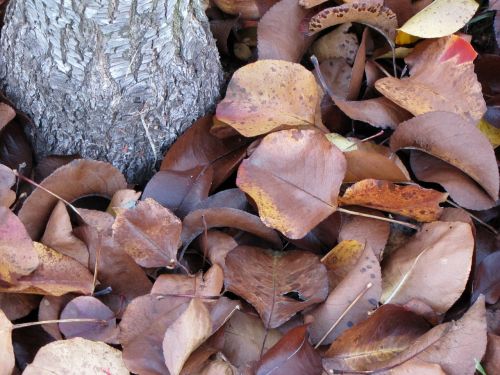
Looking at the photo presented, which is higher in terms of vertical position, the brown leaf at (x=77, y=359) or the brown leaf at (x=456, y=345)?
the brown leaf at (x=77, y=359)

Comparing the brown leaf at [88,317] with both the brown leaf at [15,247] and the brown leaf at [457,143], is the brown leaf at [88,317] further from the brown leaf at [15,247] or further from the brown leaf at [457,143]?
the brown leaf at [457,143]

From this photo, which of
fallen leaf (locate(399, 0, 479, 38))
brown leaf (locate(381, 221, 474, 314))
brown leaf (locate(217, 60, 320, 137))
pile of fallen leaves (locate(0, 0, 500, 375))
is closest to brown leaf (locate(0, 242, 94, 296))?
pile of fallen leaves (locate(0, 0, 500, 375))

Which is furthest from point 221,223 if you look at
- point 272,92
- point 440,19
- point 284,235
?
point 440,19

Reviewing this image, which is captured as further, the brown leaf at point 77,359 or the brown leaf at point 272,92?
the brown leaf at point 272,92

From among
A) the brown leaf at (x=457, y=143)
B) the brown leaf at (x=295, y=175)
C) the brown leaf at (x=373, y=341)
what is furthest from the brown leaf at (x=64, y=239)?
the brown leaf at (x=457, y=143)

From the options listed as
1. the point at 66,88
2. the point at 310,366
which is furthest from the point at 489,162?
the point at 66,88

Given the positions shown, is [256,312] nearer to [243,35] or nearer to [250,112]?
[250,112]

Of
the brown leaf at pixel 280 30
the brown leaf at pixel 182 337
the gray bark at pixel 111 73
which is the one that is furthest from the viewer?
the brown leaf at pixel 280 30

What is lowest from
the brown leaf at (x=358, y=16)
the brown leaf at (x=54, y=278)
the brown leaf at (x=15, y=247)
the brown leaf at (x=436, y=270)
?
the brown leaf at (x=436, y=270)

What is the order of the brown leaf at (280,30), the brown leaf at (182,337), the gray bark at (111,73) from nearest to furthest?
the brown leaf at (182,337) < the gray bark at (111,73) < the brown leaf at (280,30)
